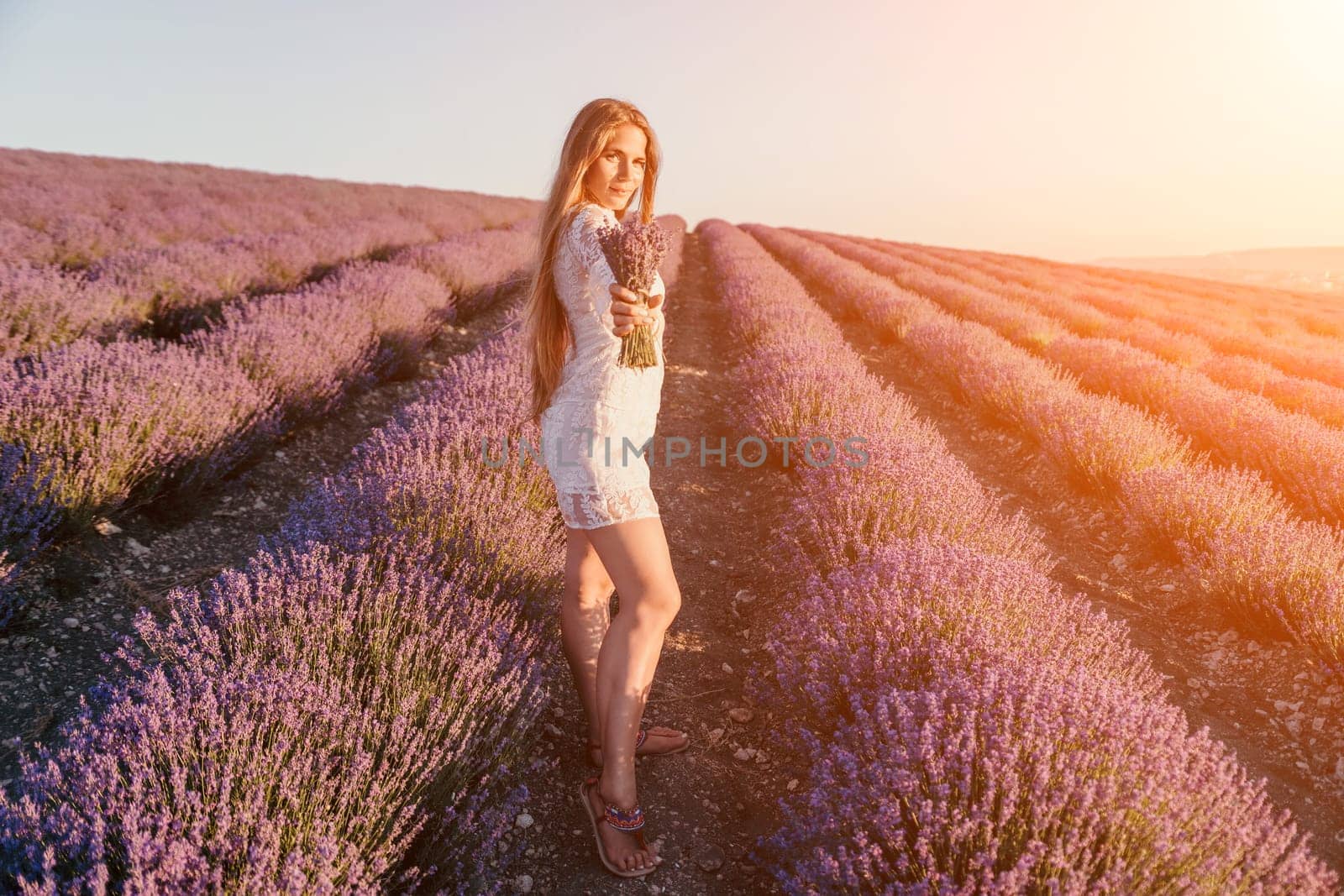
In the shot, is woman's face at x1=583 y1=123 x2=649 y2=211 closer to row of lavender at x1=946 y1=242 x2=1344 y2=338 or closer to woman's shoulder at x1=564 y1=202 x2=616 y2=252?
woman's shoulder at x1=564 y1=202 x2=616 y2=252

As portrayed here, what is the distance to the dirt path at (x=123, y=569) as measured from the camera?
222cm

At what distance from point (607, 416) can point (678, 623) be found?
174 cm

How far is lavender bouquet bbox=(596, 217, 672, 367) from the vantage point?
145 centimetres

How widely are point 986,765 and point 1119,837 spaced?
28 centimetres

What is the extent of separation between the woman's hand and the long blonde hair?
23 centimetres

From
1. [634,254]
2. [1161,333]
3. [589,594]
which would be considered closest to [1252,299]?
[1161,333]

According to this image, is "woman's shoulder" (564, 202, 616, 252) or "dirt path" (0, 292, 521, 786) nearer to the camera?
"woman's shoulder" (564, 202, 616, 252)

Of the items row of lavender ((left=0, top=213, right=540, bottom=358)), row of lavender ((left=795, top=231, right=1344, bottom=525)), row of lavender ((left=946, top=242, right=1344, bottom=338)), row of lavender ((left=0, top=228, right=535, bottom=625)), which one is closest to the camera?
row of lavender ((left=0, top=228, right=535, bottom=625))

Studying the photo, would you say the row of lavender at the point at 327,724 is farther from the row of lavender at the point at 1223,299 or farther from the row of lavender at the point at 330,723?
the row of lavender at the point at 1223,299

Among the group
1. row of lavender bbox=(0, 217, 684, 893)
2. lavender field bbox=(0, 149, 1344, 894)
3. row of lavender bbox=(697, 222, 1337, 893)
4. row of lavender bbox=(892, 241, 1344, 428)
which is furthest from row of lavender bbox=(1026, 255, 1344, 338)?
row of lavender bbox=(0, 217, 684, 893)

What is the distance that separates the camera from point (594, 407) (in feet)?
5.24

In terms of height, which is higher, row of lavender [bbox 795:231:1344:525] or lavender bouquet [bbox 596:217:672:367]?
lavender bouquet [bbox 596:217:672:367]

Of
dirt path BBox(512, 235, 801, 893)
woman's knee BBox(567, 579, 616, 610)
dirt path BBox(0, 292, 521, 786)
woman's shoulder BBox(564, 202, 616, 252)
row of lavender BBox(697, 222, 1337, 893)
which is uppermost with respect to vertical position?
woman's shoulder BBox(564, 202, 616, 252)

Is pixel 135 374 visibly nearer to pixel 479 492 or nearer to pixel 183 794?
pixel 479 492
